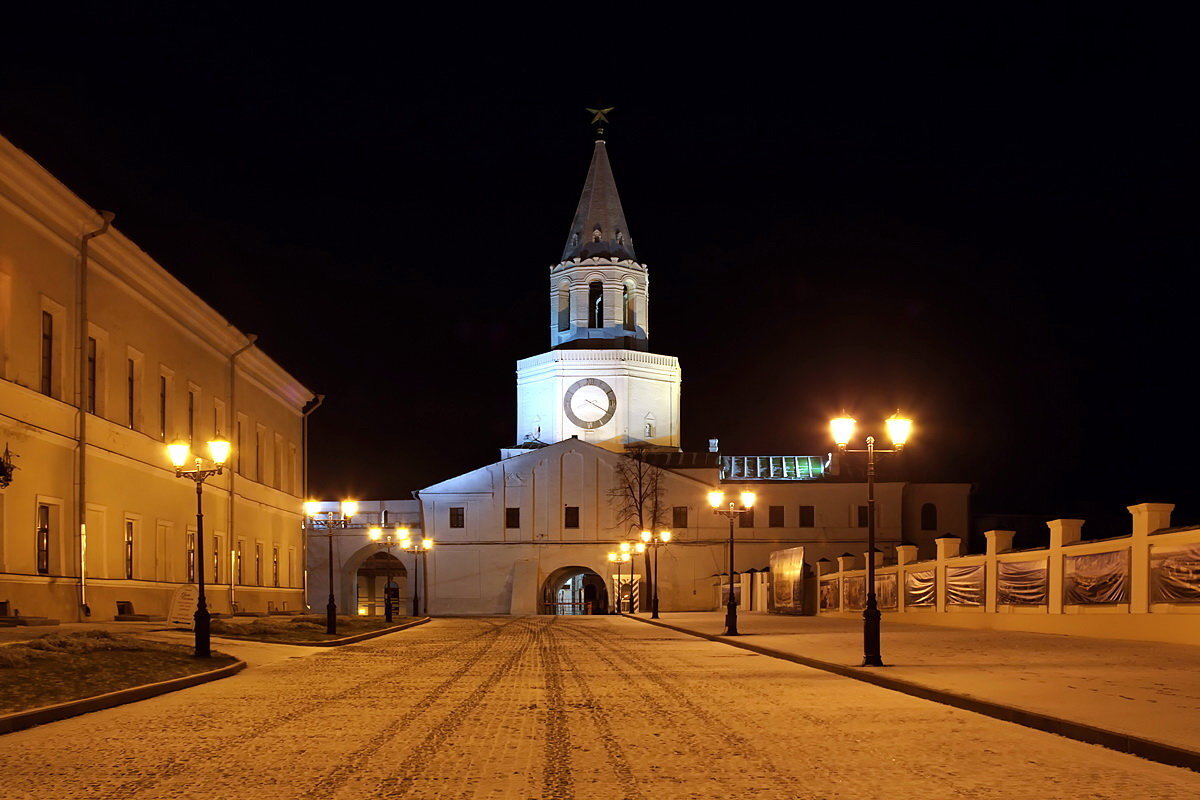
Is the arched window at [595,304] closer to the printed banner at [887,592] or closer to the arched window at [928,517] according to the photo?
the arched window at [928,517]

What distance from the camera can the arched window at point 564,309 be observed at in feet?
266

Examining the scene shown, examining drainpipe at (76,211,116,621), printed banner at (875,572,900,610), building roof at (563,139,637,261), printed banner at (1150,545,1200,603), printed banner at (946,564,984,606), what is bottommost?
printed banner at (875,572,900,610)

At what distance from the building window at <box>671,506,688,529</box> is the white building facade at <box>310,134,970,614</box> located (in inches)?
3.1

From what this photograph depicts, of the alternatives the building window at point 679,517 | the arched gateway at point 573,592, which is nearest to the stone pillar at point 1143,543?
the building window at point 679,517

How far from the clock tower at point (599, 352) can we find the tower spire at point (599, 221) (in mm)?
58

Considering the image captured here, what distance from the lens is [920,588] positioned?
1534 inches

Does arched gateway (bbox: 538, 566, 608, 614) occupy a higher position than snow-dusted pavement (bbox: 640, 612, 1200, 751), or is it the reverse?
snow-dusted pavement (bbox: 640, 612, 1200, 751)

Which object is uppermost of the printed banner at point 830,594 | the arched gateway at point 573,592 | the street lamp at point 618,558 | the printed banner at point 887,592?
the printed banner at point 887,592

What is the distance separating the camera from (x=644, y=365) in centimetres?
8019

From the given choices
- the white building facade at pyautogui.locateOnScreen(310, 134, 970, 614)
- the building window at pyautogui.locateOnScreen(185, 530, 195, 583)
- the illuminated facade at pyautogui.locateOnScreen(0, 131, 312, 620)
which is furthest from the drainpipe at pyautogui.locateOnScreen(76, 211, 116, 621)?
the white building facade at pyautogui.locateOnScreen(310, 134, 970, 614)

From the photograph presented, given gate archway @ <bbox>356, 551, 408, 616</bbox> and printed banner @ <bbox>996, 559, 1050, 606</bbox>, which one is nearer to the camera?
printed banner @ <bbox>996, 559, 1050, 606</bbox>

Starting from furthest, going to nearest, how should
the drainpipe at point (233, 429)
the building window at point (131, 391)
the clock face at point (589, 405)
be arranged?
the clock face at point (589, 405)
the drainpipe at point (233, 429)
the building window at point (131, 391)

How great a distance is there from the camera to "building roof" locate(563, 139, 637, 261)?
262 ft

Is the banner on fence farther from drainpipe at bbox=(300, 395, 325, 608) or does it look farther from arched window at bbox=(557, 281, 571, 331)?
arched window at bbox=(557, 281, 571, 331)
